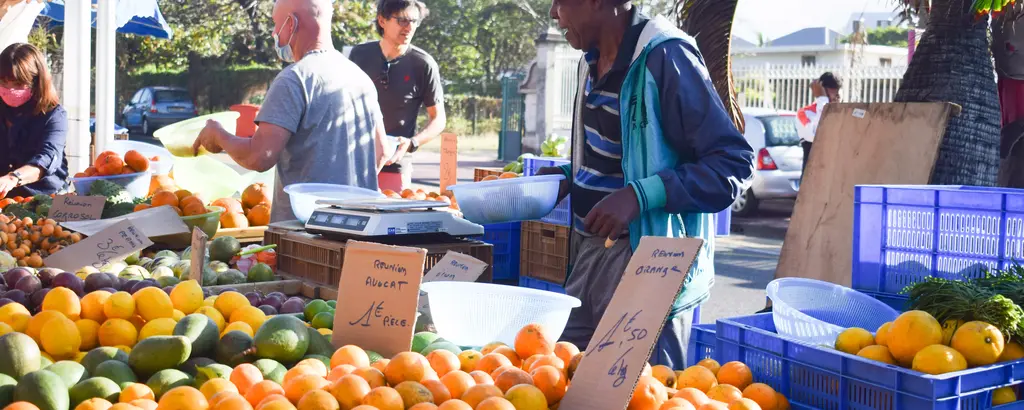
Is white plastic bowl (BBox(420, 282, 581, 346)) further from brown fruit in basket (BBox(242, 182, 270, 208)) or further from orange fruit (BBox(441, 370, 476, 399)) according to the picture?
brown fruit in basket (BBox(242, 182, 270, 208))

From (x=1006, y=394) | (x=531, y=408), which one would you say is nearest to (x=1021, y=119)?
(x=1006, y=394)

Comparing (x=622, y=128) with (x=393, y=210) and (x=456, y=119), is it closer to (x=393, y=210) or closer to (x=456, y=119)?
(x=393, y=210)

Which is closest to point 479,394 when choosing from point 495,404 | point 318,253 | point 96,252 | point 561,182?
point 495,404

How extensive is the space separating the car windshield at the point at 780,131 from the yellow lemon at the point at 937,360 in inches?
455

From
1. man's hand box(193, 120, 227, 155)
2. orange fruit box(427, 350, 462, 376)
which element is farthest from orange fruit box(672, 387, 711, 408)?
man's hand box(193, 120, 227, 155)

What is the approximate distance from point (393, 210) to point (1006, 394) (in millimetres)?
1936

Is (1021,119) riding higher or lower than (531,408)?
higher

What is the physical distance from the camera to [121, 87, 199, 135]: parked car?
98.0ft

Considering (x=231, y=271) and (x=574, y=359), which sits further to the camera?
(x=231, y=271)

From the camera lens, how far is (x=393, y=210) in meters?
3.38

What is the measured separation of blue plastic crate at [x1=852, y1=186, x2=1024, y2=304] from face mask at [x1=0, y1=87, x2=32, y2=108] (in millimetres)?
4548

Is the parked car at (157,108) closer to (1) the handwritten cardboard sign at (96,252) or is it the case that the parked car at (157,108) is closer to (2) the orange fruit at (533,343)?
(1) the handwritten cardboard sign at (96,252)

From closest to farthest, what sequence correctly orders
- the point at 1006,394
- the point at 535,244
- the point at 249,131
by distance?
the point at 1006,394, the point at 535,244, the point at 249,131

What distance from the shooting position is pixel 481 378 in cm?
198
